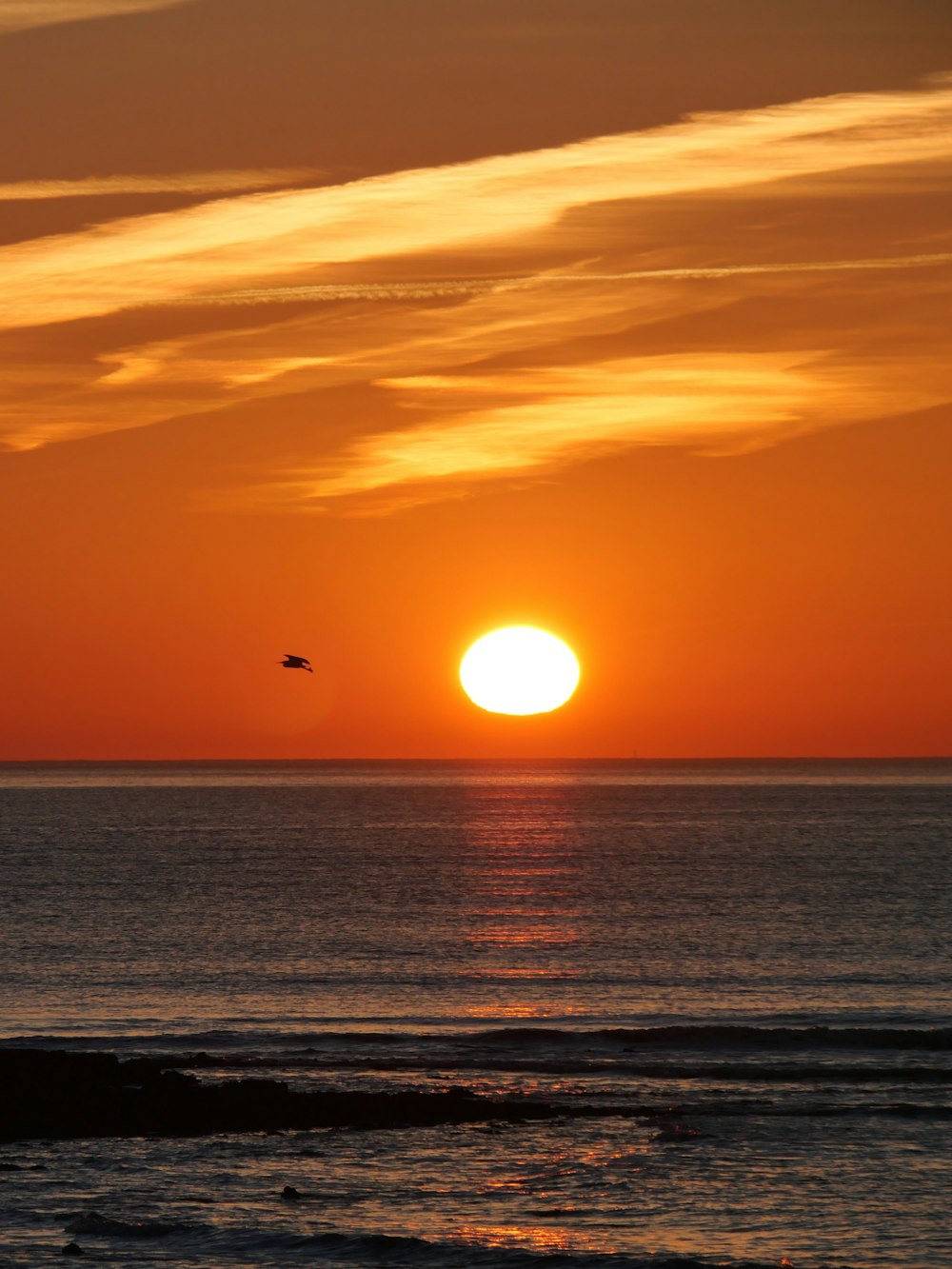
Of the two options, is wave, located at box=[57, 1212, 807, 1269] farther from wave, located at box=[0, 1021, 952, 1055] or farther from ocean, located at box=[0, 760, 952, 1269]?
wave, located at box=[0, 1021, 952, 1055]

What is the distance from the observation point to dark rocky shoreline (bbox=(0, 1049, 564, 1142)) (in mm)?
38250

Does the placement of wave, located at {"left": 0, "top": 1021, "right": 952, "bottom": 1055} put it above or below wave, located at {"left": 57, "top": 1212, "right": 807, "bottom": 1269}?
above

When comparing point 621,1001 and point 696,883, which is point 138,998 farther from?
point 696,883

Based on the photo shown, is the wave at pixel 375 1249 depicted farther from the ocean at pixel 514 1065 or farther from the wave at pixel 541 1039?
the wave at pixel 541 1039

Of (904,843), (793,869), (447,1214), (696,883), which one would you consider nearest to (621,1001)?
(447,1214)

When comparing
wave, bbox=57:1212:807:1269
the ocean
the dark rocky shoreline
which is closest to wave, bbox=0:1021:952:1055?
the ocean

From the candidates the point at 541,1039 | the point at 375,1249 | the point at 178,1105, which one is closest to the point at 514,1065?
the point at 541,1039

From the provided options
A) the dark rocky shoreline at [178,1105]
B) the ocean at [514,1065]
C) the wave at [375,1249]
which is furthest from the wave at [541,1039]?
the wave at [375,1249]

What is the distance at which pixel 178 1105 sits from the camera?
129 ft

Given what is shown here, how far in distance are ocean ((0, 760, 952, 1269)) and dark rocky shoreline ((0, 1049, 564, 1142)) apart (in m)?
0.68

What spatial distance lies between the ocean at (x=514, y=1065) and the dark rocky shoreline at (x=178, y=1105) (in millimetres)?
676

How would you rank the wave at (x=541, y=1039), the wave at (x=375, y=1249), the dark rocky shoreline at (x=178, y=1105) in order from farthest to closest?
1. the wave at (x=541, y=1039)
2. the dark rocky shoreline at (x=178, y=1105)
3. the wave at (x=375, y=1249)

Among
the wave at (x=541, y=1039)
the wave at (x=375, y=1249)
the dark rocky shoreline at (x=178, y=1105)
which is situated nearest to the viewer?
the wave at (x=375, y=1249)

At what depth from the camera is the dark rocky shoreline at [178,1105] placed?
1506 inches
